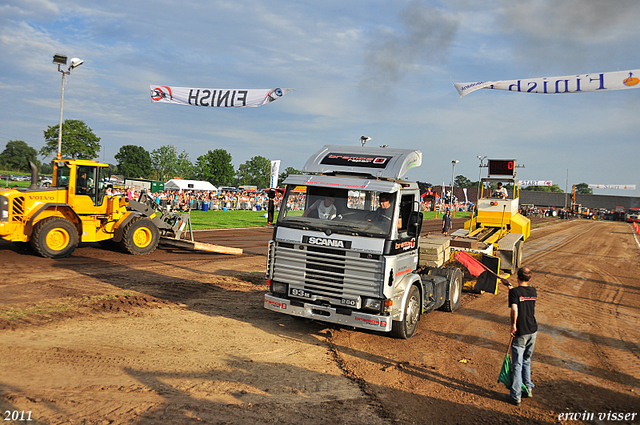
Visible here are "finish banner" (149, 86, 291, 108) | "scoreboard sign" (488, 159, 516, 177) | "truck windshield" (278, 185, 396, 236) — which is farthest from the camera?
"scoreboard sign" (488, 159, 516, 177)

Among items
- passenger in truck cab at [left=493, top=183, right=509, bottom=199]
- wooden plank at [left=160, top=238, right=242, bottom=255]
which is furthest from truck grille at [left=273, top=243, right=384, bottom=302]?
passenger in truck cab at [left=493, top=183, right=509, bottom=199]

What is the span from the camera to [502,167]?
1611 cm

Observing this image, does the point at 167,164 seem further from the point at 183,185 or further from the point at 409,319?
the point at 409,319

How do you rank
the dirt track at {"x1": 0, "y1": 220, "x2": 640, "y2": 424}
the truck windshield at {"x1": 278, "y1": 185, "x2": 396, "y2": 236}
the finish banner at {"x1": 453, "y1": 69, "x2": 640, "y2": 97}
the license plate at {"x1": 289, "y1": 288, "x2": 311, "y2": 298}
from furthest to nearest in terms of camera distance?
the finish banner at {"x1": 453, "y1": 69, "x2": 640, "y2": 97} → the license plate at {"x1": 289, "y1": 288, "x2": 311, "y2": 298} → the truck windshield at {"x1": 278, "y1": 185, "x2": 396, "y2": 236} → the dirt track at {"x1": 0, "y1": 220, "x2": 640, "y2": 424}

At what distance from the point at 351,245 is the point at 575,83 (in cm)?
910

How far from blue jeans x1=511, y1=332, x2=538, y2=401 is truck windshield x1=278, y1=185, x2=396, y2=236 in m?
2.35

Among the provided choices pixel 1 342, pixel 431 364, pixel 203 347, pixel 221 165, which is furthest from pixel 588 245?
pixel 221 165

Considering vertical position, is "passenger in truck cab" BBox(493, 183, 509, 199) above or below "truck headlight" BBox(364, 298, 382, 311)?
above

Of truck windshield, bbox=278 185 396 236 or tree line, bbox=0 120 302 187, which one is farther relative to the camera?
tree line, bbox=0 120 302 187

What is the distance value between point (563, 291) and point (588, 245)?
16.5 meters

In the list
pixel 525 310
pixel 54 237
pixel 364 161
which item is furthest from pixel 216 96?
pixel 525 310

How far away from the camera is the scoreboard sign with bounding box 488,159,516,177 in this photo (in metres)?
15.9

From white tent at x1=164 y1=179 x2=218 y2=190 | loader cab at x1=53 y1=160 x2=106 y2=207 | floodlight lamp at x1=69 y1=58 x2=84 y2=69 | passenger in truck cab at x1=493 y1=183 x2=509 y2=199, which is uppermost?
floodlight lamp at x1=69 y1=58 x2=84 y2=69

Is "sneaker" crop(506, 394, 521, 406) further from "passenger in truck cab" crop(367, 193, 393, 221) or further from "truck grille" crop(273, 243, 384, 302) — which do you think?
"passenger in truck cab" crop(367, 193, 393, 221)
